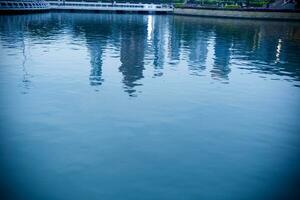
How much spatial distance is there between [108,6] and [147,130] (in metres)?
64.5

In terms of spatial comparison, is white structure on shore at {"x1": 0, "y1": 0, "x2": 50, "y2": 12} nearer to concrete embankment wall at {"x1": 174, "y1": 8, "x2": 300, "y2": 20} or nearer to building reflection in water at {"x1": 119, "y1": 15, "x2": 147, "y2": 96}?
concrete embankment wall at {"x1": 174, "y1": 8, "x2": 300, "y2": 20}

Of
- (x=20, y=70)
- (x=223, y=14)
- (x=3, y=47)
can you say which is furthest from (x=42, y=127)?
(x=223, y=14)

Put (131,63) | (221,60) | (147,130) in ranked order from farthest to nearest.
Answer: (221,60) < (131,63) < (147,130)

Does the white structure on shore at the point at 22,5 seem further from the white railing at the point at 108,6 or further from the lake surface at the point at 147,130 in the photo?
the lake surface at the point at 147,130

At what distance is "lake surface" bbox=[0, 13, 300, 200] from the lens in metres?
6.93

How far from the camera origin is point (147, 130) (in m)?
9.66

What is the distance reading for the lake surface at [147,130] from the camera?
273 inches

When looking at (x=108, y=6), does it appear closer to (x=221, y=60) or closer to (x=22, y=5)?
(x=22, y=5)

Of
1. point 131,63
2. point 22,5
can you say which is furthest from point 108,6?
point 131,63

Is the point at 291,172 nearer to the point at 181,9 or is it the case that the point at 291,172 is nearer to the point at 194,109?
the point at 194,109

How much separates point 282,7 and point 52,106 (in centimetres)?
5683

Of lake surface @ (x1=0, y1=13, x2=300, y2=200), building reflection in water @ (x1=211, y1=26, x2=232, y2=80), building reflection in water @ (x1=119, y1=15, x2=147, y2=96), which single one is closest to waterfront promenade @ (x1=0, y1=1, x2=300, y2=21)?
building reflection in water @ (x1=211, y1=26, x2=232, y2=80)

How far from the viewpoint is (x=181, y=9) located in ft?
221

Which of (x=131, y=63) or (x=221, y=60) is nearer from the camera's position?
(x=131, y=63)
